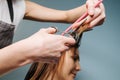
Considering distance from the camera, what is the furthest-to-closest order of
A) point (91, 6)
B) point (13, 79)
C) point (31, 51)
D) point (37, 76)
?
point (13, 79) → point (37, 76) → point (91, 6) → point (31, 51)

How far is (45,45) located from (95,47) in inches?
31.7

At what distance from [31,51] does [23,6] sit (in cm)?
47

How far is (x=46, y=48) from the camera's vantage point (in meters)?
0.67

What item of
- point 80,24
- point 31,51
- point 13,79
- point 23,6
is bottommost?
point 13,79

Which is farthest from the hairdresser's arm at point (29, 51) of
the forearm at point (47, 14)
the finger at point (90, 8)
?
the forearm at point (47, 14)

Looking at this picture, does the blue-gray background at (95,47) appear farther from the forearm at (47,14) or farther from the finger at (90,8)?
the finger at (90,8)

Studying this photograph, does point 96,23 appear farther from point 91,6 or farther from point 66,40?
point 66,40

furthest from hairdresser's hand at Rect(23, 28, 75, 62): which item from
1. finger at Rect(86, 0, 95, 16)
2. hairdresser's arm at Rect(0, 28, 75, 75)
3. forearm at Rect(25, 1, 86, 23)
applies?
forearm at Rect(25, 1, 86, 23)

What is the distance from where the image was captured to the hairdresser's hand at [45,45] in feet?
2.16

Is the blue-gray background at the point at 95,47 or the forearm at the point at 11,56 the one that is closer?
the forearm at the point at 11,56

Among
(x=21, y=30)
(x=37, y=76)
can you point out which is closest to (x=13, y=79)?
(x=21, y=30)

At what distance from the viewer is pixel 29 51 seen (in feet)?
2.16

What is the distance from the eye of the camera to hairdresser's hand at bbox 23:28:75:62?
0.66 meters

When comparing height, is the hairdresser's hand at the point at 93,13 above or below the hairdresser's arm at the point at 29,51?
above
